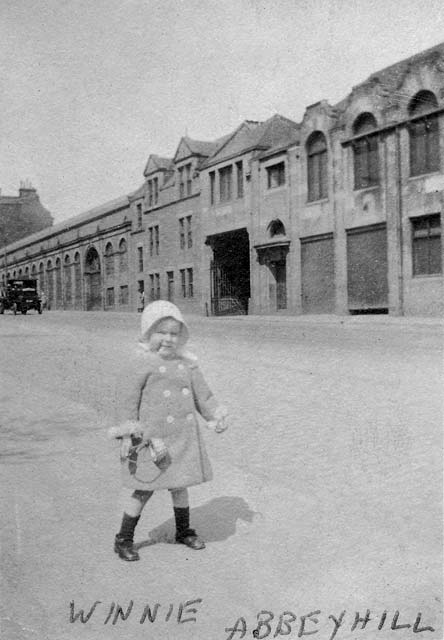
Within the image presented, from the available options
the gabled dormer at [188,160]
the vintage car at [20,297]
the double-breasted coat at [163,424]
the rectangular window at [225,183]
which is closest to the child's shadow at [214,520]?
the double-breasted coat at [163,424]

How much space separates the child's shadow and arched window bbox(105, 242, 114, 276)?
149 feet

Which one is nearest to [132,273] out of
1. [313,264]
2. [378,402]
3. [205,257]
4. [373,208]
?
[205,257]

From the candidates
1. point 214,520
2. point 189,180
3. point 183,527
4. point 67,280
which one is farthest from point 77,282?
point 183,527

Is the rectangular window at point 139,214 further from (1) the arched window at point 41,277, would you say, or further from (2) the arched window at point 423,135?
(1) the arched window at point 41,277

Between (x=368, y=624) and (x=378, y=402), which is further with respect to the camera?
(x=378, y=402)

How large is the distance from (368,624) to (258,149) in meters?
30.3

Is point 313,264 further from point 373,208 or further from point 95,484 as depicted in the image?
point 95,484

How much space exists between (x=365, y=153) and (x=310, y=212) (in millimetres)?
3791

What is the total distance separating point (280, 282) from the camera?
31.0m

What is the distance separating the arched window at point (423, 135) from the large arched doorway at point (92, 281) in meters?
33.1

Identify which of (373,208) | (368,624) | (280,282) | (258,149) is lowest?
(368,624)

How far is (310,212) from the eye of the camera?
28281 millimetres

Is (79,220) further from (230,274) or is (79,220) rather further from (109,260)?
(230,274)

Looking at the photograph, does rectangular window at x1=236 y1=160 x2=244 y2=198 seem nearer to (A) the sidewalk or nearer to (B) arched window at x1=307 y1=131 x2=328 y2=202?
(B) arched window at x1=307 y1=131 x2=328 y2=202
